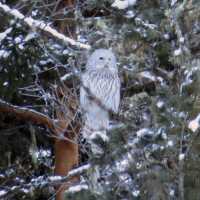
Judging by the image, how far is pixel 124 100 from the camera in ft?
18.6

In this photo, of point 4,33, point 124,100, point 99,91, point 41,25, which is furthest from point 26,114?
point 124,100

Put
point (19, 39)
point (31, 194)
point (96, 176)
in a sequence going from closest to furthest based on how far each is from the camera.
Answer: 1. point (96, 176)
2. point (19, 39)
3. point (31, 194)

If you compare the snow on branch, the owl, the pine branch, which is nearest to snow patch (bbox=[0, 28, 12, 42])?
the snow on branch

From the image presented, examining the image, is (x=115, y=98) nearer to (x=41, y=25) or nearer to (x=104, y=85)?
(x=104, y=85)

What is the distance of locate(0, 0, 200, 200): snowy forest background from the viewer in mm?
4613

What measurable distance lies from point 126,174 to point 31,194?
3.13 meters

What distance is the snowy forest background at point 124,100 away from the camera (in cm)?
461

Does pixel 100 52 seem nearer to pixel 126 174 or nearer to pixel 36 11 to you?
pixel 126 174

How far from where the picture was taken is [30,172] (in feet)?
28.4

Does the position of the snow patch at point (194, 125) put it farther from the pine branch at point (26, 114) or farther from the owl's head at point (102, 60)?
the pine branch at point (26, 114)

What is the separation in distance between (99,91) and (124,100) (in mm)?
242

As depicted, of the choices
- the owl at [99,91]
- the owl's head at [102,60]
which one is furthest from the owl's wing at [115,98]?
the owl's head at [102,60]

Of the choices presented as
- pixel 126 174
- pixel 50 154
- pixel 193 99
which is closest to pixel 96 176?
pixel 126 174

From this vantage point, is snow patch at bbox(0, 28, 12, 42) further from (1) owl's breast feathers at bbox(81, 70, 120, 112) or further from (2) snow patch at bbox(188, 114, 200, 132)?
(2) snow patch at bbox(188, 114, 200, 132)
